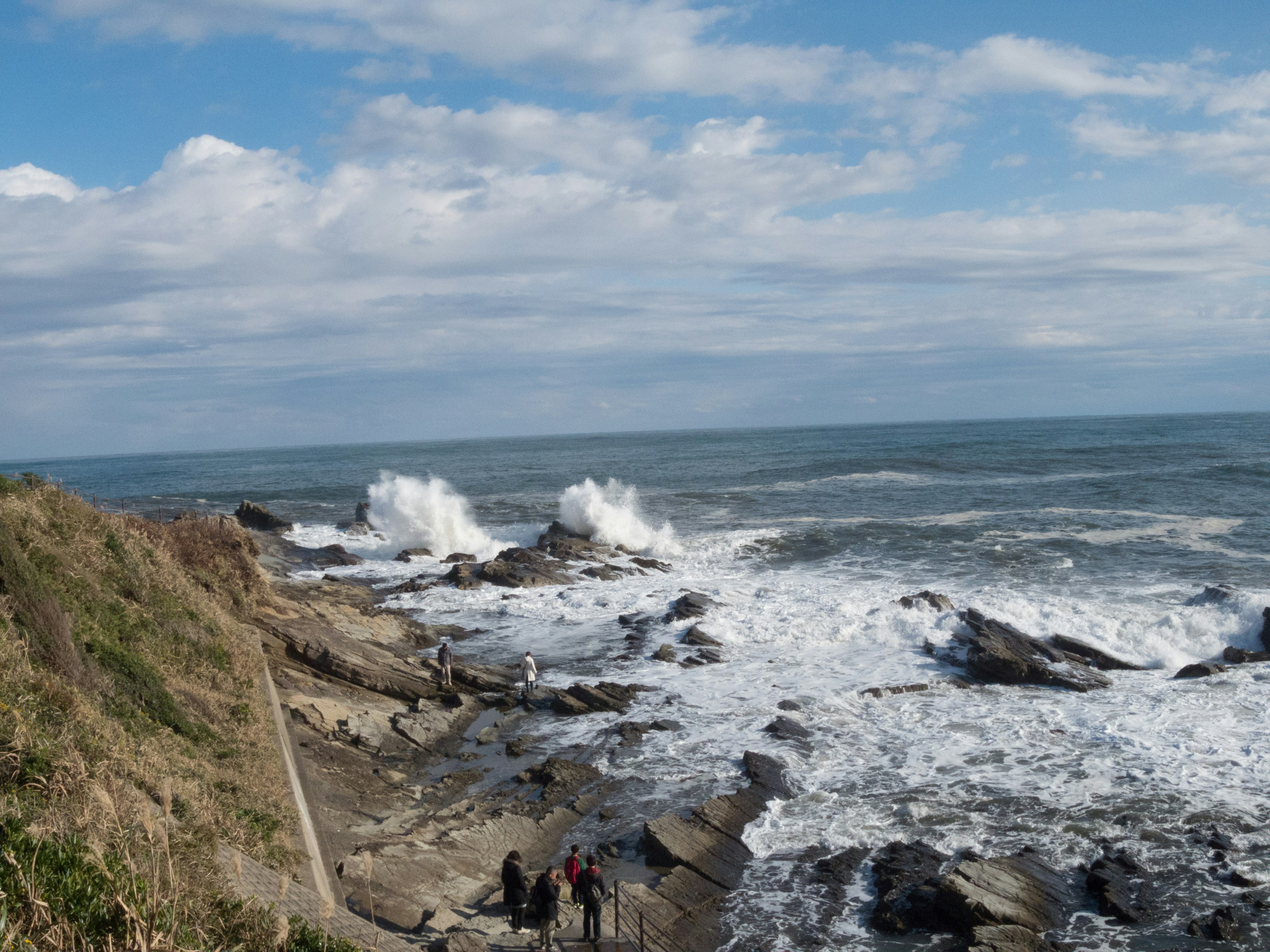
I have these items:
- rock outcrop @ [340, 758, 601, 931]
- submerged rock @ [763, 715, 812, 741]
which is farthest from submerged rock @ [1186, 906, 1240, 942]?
rock outcrop @ [340, 758, 601, 931]

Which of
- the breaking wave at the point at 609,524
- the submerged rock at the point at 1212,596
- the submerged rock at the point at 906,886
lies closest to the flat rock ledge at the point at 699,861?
the submerged rock at the point at 906,886

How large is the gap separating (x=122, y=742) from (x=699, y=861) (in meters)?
6.99

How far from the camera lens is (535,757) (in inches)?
583

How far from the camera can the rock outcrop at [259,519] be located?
4219 cm

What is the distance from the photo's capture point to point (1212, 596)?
73.6 feet

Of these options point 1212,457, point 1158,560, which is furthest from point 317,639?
point 1212,457

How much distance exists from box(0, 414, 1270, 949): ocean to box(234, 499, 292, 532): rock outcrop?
70.9 inches

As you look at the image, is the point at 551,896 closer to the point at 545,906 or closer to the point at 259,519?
the point at 545,906

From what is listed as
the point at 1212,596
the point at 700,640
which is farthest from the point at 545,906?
the point at 1212,596

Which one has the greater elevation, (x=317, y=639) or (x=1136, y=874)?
(x=317, y=639)

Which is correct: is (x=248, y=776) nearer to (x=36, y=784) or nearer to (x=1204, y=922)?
(x=36, y=784)

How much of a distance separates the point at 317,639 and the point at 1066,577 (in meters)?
22.8

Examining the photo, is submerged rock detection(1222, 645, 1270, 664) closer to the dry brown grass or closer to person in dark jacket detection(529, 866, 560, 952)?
person in dark jacket detection(529, 866, 560, 952)

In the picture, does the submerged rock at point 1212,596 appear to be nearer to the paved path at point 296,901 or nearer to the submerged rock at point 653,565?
the submerged rock at point 653,565
